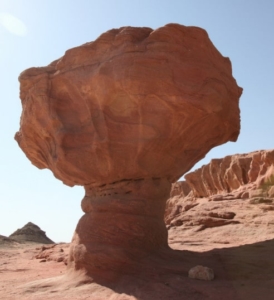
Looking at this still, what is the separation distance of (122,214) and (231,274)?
97.1 inches

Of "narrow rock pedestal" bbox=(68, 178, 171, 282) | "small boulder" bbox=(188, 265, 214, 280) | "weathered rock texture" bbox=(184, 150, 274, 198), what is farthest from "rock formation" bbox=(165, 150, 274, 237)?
"small boulder" bbox=(188, 265, 214, 280)

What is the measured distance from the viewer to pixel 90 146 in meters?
8.52

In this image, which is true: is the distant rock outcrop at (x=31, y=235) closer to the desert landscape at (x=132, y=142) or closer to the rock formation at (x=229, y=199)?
the rock formation at (x=229, y=199)

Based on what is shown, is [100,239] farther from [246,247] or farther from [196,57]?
[196,57]

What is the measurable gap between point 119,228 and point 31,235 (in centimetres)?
2719

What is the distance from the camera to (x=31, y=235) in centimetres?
3278

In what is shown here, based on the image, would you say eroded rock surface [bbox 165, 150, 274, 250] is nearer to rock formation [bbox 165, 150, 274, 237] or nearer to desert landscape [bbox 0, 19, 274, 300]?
rock formation [bbox 165, 150, 274, 237]

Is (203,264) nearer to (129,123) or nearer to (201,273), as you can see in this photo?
(201,273)

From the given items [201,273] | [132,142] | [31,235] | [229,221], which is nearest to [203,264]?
[201,273]

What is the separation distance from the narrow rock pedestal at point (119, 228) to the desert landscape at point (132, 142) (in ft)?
0.07

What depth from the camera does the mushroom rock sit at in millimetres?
7863

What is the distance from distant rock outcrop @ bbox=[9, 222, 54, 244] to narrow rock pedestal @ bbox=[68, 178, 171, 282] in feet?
78.1

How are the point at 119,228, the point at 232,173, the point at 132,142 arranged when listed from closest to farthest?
1. the point at 119,228
2. the point at 132,142
3. the point at 232,173

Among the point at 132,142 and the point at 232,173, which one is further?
the point at 232,173
